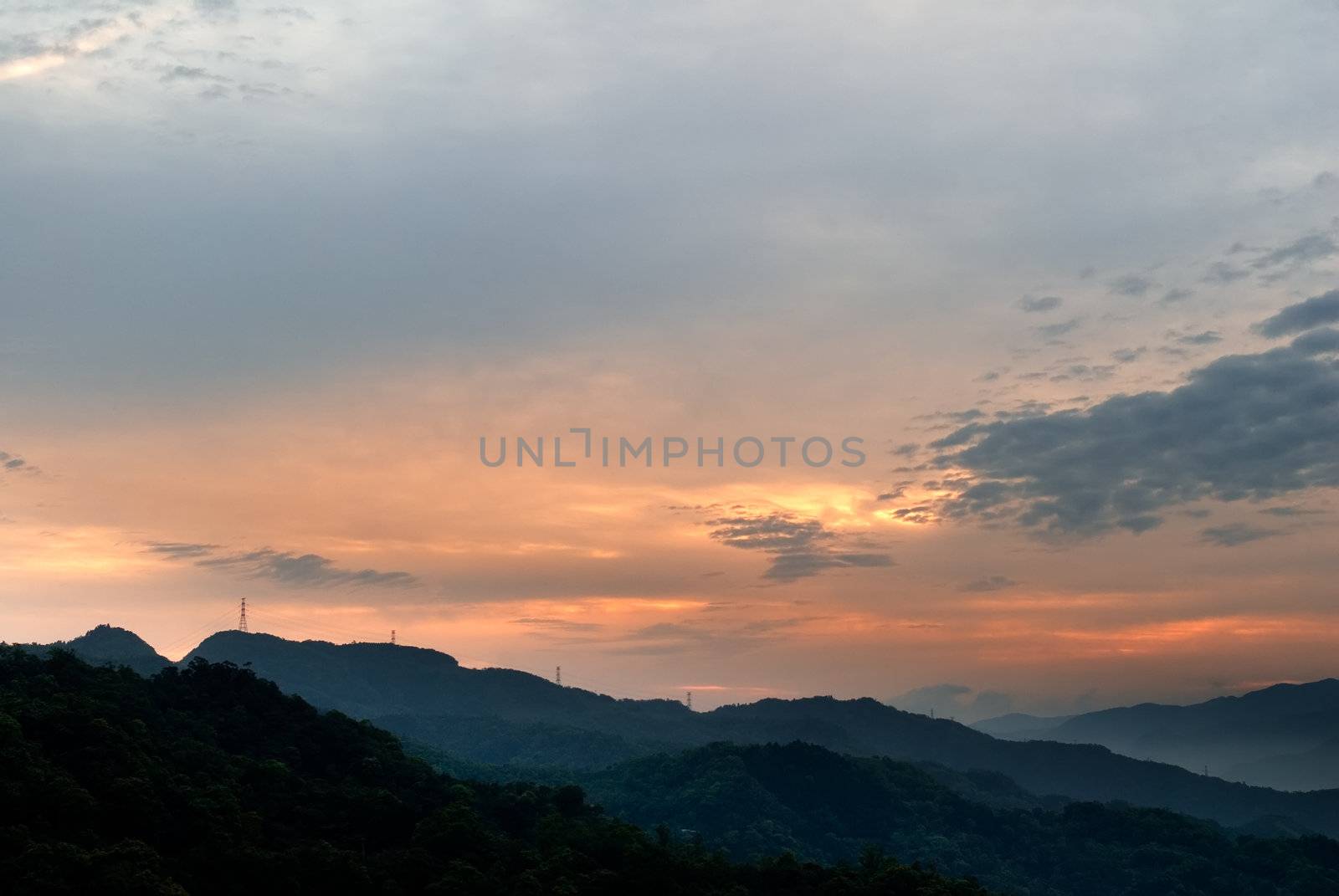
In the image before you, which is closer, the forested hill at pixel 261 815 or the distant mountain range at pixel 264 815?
the forested hill at pixel 261 815

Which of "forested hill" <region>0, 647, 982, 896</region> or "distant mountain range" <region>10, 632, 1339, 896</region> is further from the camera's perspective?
"distant mountain range" <region>10, 632, 1339, 896</region>

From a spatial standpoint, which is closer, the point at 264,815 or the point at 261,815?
the point at 261,815

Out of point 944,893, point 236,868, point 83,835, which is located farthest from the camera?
point 944,893

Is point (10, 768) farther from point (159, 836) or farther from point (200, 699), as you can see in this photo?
point (200, 699)

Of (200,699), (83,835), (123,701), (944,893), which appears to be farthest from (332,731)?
(944,893)

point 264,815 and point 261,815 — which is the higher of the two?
point 261,815

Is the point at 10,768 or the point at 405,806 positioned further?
the point at 405,806

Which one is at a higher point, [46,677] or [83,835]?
[46,677]

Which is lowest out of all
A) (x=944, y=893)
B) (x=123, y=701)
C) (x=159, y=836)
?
(x=944, y=893)
